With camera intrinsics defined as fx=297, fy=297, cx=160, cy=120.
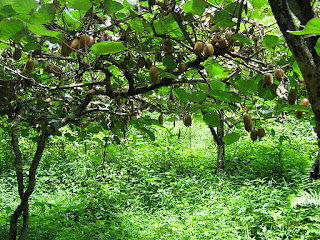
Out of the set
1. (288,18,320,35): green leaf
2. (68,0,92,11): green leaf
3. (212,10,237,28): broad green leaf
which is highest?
(68,0,92,11): green leaf

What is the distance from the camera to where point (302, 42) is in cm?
53

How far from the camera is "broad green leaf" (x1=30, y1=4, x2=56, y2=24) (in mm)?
816

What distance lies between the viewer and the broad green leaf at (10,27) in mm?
793

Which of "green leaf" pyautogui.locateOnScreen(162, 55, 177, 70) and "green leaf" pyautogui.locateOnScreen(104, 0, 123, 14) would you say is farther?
"green leaf" pyautogui.locateOnScreen(162, 55, 177, 70)

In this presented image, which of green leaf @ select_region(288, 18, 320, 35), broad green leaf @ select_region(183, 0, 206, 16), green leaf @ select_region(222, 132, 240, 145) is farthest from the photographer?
green leaf @ select_region(222, 132, 240, 145)

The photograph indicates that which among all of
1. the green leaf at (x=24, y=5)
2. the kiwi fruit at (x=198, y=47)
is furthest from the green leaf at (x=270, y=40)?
the green leaf at (x=24, y=5)

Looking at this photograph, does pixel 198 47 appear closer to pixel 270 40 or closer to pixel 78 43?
pixel 270 40

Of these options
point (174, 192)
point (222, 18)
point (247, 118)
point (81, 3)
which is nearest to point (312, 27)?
point (222, 18)

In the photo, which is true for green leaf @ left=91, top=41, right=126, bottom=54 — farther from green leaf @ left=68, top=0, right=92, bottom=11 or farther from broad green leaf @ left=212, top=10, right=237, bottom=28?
broad green leaf @ left=212, top=10, right=237, bottom=28

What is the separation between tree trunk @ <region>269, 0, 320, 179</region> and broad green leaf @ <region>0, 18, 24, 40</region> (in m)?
0.65

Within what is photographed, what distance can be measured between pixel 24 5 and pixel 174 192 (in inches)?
170

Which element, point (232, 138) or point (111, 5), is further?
point (232, 138)

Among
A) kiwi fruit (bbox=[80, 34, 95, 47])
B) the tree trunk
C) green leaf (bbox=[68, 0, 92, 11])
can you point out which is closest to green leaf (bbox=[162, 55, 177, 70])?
kiwi fruit (bbox=[80, 34, 95, 47])

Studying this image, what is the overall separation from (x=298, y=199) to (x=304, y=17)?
Answer: 309 centimetres
